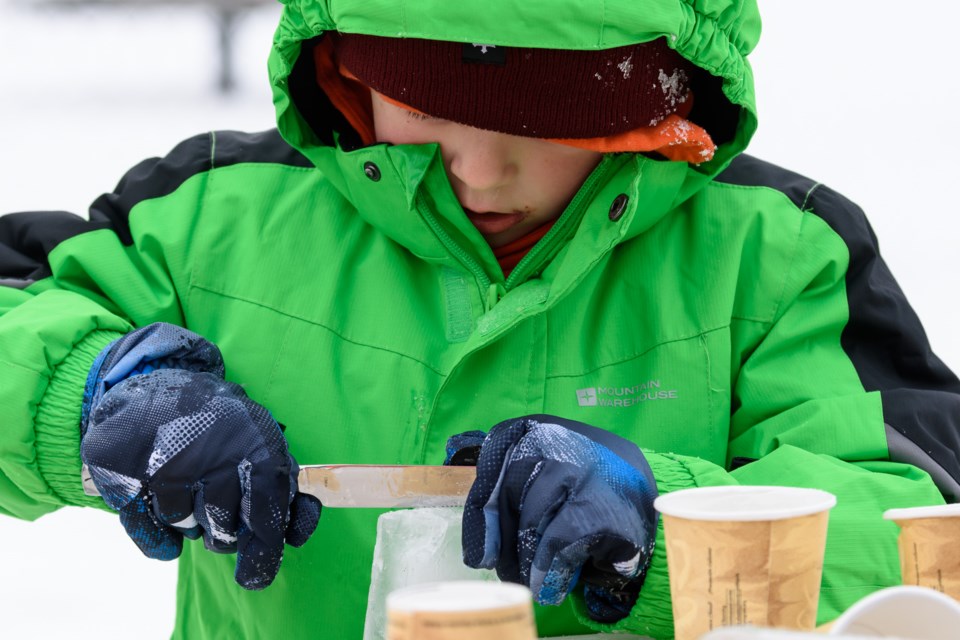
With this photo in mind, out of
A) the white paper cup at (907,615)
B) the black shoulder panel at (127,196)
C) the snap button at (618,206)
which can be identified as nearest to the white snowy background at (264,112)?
the black shoulder panel at (127,196)

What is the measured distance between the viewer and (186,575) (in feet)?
5.22

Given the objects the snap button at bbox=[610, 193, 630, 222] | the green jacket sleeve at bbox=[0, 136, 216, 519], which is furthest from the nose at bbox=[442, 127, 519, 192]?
the green jacket sleeve at bbox=[0, 136, 216, 519]

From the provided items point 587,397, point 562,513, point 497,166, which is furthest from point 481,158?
point 562,513

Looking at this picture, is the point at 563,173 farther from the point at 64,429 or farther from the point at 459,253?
the point at 64,429

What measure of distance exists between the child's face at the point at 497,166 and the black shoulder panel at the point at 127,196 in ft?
0.79

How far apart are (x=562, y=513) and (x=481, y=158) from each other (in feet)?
1.40

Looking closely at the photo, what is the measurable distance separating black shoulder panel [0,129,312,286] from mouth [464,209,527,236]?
28 centimetres

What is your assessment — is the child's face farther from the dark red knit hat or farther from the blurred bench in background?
the blurred bench in background

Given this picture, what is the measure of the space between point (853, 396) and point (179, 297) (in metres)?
0.79

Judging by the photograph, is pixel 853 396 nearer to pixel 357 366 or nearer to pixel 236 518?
pixel 357 366

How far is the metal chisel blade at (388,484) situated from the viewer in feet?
4.03

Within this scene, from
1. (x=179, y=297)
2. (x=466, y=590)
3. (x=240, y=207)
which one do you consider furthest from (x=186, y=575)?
(x=466, y=590)

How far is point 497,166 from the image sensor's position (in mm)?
1358

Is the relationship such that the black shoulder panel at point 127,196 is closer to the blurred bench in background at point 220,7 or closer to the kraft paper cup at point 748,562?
the kraft paper cup at point 748,562
